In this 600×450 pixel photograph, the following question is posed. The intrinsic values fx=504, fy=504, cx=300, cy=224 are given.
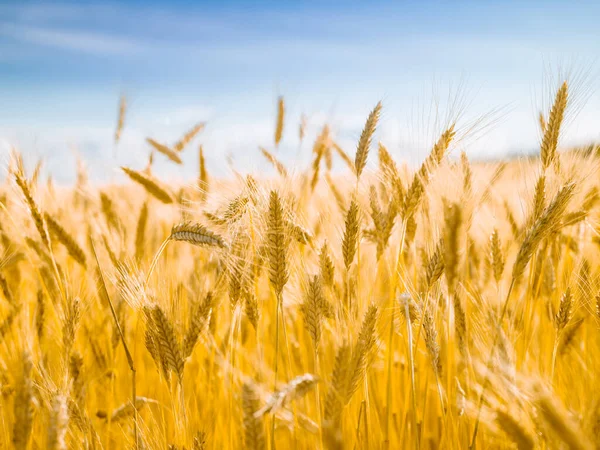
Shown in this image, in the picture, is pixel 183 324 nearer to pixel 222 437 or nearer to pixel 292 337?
pixel 222 437

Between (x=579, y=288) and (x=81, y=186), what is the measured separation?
2.79 m

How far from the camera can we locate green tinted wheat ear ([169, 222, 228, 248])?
4.46ft

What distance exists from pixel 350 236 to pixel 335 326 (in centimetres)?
33

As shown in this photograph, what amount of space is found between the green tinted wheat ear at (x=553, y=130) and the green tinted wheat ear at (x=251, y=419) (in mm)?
1177

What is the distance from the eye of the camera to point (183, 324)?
1.43m

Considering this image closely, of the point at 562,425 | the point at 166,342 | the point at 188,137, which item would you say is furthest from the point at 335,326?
the point at 188,137

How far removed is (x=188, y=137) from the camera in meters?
3.49

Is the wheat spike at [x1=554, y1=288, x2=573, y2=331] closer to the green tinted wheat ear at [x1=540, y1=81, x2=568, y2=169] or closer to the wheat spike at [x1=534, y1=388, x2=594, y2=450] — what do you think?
the green tinted wheat ear at [x1=540, y1=81, x2=568, y2=169]

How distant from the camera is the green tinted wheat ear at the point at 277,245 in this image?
1.29 metres

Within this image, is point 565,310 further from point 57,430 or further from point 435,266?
point 57,430

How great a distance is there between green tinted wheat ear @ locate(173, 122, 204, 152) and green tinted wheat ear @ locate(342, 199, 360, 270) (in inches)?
85.6

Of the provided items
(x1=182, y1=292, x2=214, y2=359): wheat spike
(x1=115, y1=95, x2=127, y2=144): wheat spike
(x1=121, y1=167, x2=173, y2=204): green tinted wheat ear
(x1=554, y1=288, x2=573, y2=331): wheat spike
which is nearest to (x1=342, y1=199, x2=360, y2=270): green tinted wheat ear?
(x1=182, y1=292, x2=214, y2=359): wheat spike

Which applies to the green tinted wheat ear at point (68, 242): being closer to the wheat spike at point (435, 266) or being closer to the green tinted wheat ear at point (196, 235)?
the green tinted wheat ear at point (196, 235)

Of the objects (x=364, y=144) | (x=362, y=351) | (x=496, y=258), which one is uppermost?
(x=364, y=144)
